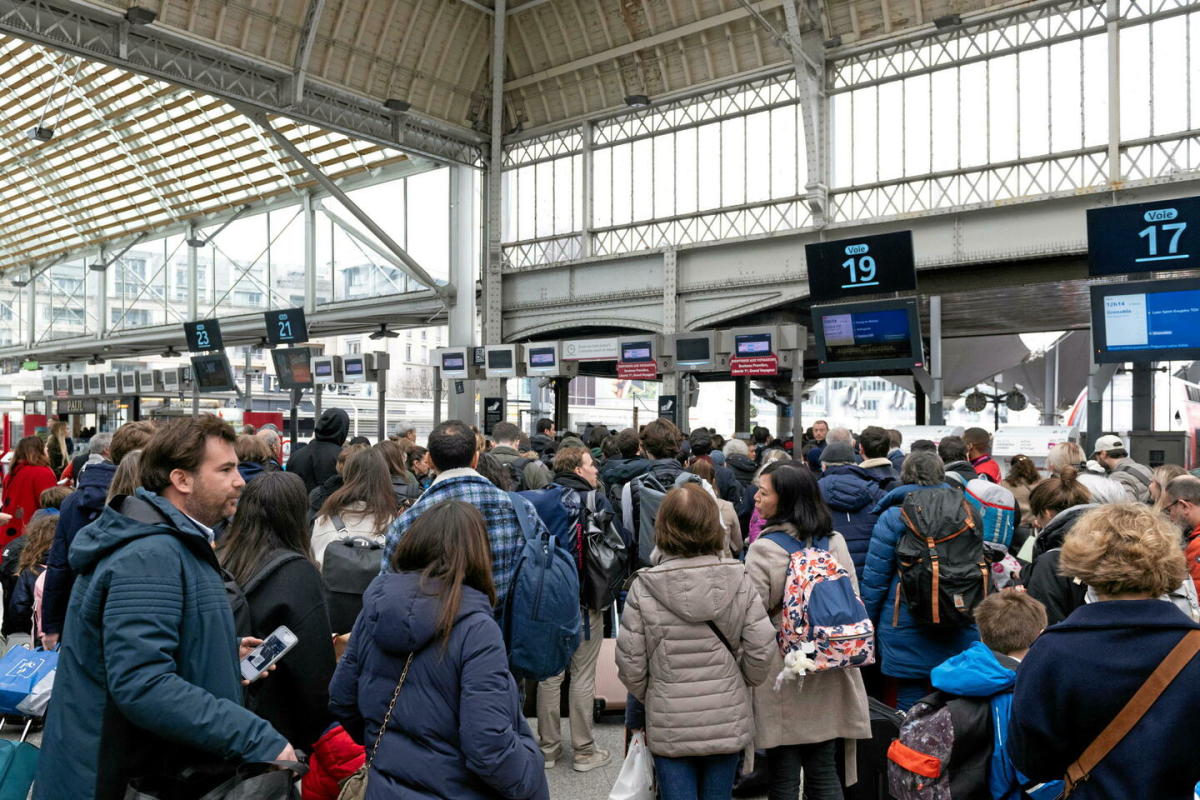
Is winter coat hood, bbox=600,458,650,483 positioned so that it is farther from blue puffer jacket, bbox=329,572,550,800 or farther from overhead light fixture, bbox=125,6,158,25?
overhead light fixture, bbox=125,6,158,25

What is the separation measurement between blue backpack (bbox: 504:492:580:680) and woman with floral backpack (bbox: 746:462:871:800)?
2.49 feet

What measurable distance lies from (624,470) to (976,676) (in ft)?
12.2

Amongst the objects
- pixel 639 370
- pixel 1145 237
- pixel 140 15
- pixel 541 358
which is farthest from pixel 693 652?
pixel 541 358

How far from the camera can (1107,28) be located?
621 inches

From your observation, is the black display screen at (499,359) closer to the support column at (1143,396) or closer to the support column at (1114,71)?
the support column at (1114,71)

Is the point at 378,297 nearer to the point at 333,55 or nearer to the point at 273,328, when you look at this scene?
the point at 273,328

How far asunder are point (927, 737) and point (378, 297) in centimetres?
2624

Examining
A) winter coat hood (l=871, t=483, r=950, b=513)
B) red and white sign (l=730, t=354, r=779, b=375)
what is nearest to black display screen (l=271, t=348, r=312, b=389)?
red and white sign (l=730, t=354, r=779, b=375)

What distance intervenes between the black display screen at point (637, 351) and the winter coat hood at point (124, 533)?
18.2 metres

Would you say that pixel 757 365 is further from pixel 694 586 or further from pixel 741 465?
pixel 694 586

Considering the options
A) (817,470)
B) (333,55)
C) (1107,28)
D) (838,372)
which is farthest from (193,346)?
(1107,28)

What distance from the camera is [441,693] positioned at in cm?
229

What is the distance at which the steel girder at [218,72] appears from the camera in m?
16.1

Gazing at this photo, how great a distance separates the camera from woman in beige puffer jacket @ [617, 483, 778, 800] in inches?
124
